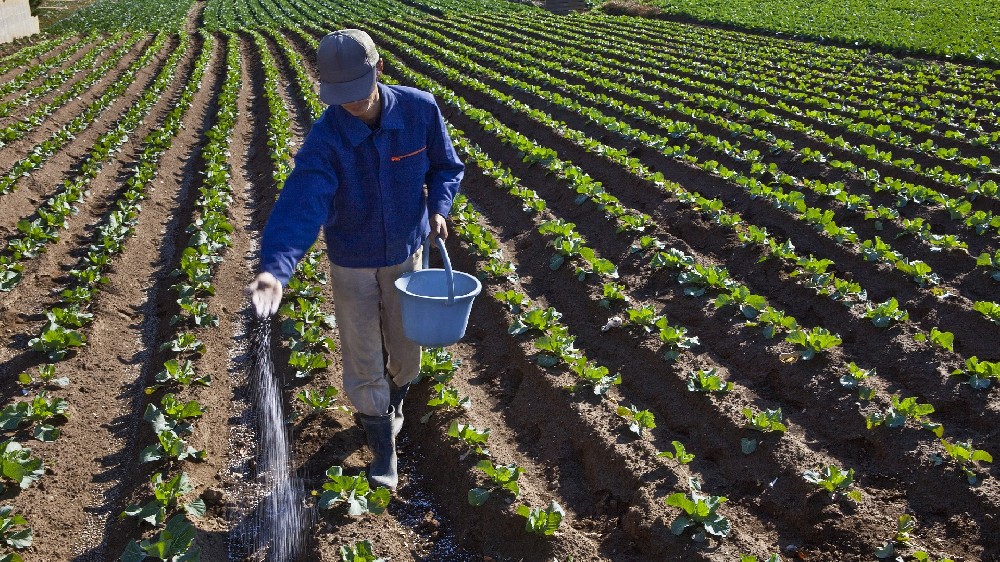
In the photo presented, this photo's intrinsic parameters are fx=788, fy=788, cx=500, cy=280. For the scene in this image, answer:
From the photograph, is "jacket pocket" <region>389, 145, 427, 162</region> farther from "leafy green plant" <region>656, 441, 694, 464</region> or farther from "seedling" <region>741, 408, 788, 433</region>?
"seedling" <region>741, 408, 788, 433</region>

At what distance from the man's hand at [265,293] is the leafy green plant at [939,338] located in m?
4.09

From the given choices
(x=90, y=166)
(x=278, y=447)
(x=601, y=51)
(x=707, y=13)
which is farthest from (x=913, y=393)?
(x=707, y=13)

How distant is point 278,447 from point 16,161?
25.6 ft

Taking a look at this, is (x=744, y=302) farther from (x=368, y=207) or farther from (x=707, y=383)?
(x=368, y=207)

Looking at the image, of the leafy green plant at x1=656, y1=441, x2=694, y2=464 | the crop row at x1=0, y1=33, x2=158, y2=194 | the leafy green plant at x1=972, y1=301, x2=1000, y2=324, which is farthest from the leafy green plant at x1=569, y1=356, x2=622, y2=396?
the crop row at x1=0, y1=33, x2=158, y2=194

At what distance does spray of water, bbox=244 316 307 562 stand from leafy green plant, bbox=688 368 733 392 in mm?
2316

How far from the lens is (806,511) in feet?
12.3

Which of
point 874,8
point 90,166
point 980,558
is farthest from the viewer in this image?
point 874,8

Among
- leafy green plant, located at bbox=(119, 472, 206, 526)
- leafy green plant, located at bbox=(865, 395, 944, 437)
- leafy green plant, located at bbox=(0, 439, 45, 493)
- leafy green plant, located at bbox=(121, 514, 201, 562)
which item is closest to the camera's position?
leafy green plant, located at bbox=(121, 514, 201, 562)

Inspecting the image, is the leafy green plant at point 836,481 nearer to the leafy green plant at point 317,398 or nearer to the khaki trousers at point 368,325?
the khaki trousers at point 368,325

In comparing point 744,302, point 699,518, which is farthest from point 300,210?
point 744,302

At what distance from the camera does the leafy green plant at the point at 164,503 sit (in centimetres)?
365

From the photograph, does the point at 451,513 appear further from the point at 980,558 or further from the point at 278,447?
the point at 980,558

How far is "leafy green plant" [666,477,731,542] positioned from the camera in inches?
139
